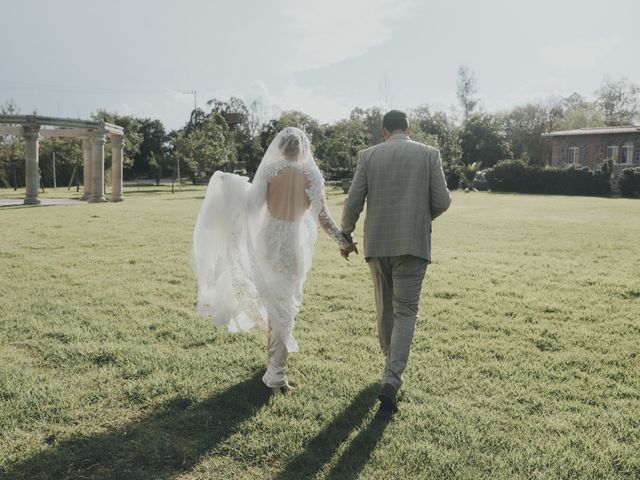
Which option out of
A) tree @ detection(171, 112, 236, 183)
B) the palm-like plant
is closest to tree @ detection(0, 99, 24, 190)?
tree @ detection(171, 112, 236, 183)

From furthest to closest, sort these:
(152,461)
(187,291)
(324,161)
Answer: (324,161) < (187,291) < (152,461)

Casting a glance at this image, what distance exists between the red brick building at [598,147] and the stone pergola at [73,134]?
41.1m

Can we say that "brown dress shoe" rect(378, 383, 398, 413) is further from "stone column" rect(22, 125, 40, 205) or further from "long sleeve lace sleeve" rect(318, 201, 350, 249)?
"stone column" rect(22, 125, 40, 205)

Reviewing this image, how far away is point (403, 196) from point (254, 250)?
147cm

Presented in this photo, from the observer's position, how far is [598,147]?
54.0 meters

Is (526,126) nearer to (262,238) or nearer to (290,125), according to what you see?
(290,125)

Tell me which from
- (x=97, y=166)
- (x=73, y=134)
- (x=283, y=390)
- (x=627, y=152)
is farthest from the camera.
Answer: (x=627, y=152)

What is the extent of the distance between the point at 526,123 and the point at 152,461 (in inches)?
3093

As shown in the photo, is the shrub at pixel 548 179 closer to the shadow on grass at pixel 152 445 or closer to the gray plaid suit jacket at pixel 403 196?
the gray plaid suit jacket at pixel 403 196

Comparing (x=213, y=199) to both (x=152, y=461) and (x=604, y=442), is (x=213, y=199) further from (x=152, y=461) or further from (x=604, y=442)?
(x=604, y=442)

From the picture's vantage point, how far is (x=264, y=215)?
4.91m

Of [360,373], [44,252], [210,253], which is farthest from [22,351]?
[44,252]

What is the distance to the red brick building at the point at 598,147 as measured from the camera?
51688 mm

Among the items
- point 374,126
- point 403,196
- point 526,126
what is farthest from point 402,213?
point 526,126
